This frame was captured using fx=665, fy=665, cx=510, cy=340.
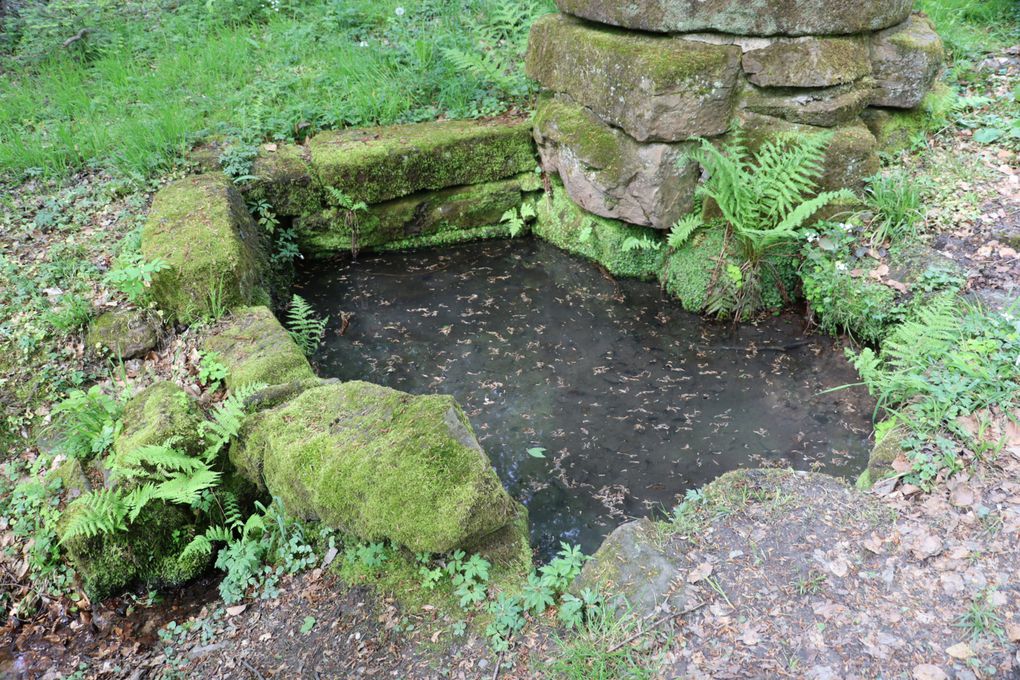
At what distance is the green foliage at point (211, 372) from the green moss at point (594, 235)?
127 inches

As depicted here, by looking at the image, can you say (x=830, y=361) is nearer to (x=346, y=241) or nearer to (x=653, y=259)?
(x=653, y=259)

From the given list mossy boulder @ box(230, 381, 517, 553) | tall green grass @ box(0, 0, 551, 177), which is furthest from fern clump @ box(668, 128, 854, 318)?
mossy boulder @ box(230, 381, 517, 553)

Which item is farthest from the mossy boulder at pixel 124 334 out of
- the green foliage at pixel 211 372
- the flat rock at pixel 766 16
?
the flat rock at pixel 766 16

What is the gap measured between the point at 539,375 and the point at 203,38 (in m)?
6.01

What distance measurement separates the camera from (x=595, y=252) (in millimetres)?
6055

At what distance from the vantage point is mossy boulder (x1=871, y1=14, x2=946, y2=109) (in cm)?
498

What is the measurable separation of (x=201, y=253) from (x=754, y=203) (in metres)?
3.99

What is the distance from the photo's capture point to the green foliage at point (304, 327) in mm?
4961

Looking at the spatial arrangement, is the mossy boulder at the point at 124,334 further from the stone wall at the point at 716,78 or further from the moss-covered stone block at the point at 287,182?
the stone wall at the point at 716,78

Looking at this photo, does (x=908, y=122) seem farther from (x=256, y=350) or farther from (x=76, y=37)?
(x=76, y=37)

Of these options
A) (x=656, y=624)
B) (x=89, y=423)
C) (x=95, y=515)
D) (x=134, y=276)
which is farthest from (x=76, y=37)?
(x=656, y=624)

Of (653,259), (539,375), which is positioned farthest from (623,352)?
(653,259)

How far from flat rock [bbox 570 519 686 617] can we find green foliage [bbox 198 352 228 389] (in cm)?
251

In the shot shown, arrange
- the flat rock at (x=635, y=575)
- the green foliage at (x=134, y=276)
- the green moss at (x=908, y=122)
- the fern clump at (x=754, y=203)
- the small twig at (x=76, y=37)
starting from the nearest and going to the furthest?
the flat rock at (x=635, y=575) → the green foliage at (x=134, y=276) → the fern clump at (x=754, y=203) → the green moss at (x=908, y=122) → the small twig at (x=76, y=37)
